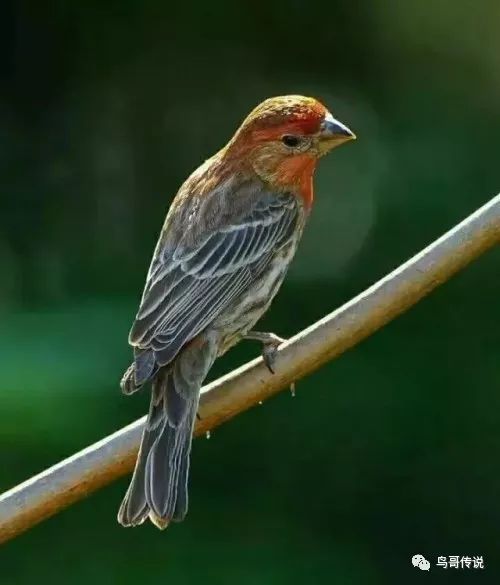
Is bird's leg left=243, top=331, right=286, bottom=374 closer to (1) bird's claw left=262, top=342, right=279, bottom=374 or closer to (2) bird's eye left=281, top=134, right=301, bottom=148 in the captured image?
(1) bird's claw left=262, top=342, right=279, bottom=374

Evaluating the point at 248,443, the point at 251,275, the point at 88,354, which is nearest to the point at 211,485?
the point at 248,443

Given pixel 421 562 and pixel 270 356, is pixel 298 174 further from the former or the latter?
pixel 421 562

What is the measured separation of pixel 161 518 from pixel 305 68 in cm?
399

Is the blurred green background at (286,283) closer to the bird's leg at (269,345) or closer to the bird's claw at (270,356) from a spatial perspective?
the bird's leg at (269,345)

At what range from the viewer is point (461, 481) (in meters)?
5.76

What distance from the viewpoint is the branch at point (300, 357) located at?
3.06 m

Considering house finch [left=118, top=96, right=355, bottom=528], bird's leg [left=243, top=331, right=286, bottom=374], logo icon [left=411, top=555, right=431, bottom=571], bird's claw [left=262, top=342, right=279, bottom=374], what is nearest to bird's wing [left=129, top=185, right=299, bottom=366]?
house finch [left=118, top=96, right=355, bottom=528]

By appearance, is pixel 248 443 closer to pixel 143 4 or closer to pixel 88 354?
pixel 88 354

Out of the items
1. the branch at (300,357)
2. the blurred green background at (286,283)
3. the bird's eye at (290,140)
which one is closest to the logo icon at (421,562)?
the blurred green background at (286,283)

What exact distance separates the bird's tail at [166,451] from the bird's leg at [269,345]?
0.17 metres

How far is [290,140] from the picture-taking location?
13.1 feet

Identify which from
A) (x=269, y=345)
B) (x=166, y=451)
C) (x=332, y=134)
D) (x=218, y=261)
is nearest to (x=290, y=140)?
(x=332, y=134)

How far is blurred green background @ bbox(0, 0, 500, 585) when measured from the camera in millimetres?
5527

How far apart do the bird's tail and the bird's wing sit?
10cm
